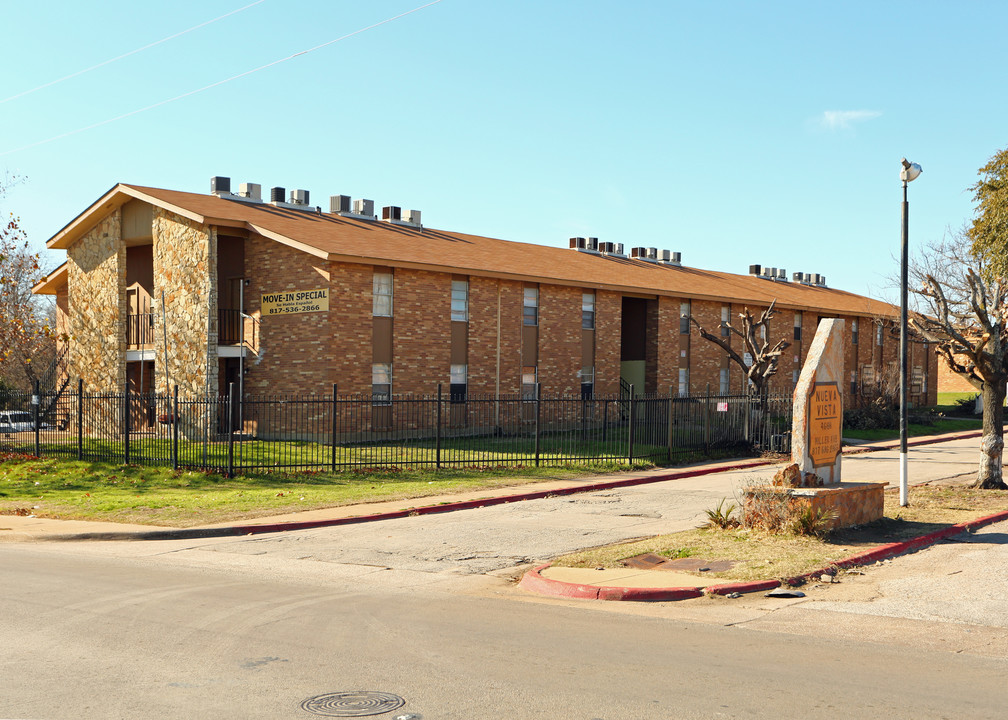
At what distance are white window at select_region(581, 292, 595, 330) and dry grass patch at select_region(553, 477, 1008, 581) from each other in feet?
72.5

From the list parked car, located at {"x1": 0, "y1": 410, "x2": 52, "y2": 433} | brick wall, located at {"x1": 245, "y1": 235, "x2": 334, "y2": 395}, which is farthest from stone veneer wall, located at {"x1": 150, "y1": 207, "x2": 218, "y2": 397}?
parked car, located at {"x1": 0, "y1": 410, "x2": 52, "y2": 433}

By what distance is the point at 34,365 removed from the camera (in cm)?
5228

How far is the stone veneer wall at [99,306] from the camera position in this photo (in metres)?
34.5

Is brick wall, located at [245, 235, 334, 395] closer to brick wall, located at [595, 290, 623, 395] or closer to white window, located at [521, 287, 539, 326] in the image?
white window, located at [521, 287, 539, 326]

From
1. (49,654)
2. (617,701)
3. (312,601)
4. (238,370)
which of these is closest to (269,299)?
(238,370)

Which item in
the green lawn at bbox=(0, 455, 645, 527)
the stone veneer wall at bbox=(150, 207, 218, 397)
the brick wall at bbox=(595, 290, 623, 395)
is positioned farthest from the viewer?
the brick wall at bbox=(595, 290, 623, 395)

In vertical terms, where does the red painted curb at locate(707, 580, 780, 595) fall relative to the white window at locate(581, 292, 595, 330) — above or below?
below

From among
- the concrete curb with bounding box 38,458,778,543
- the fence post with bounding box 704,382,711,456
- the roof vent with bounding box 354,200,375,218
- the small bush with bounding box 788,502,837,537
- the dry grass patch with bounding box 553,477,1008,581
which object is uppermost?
the roof vent with bounding box 354,200,375,218

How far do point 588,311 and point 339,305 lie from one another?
1211 cm

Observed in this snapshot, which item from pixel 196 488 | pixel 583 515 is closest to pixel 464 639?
pixel 583 515

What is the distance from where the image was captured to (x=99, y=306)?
35.4 metres

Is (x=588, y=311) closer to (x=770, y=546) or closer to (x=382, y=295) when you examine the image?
(x=382, y=295)

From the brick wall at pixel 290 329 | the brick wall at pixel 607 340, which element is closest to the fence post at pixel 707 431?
the brick wall at pixel 607 340

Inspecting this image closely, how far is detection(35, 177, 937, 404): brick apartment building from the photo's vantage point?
99.1 feet
